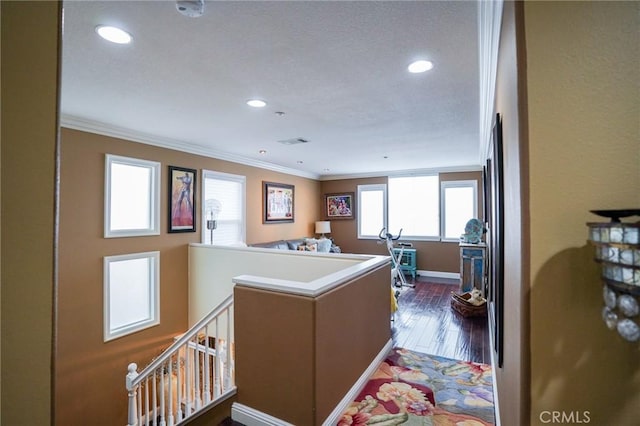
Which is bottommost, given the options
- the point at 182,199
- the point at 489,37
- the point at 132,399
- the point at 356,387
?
the point at 132,399

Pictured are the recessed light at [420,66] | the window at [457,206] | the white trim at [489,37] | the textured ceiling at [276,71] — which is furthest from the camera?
the window at [457,206]

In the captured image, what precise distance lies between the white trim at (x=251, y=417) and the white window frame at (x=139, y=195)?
2.67 metres

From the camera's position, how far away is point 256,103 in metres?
2.77

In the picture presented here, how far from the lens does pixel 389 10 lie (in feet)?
4.92

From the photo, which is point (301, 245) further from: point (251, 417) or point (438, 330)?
point (251, 417)

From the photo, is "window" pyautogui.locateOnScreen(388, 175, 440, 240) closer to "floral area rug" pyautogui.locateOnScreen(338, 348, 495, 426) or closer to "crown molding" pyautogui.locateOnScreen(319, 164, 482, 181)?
"crown molding" pyautogui.locateOnScreen(319, 164, 482, 181)

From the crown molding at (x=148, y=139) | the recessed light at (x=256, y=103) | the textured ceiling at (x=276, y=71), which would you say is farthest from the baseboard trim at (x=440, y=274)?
the recessed light at (x=256, y=103)

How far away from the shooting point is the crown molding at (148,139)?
128 inches

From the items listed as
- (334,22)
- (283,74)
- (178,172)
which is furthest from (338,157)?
(334,22)

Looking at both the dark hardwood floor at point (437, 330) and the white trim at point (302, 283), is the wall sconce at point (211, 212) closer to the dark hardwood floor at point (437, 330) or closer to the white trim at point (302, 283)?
the white trim at point (302, 283)

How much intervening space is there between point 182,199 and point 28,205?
13.4 feet

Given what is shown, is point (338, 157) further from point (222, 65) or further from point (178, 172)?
point (222, 65)

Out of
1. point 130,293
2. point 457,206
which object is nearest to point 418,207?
point 457,206

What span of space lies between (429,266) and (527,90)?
6619 millimetres
